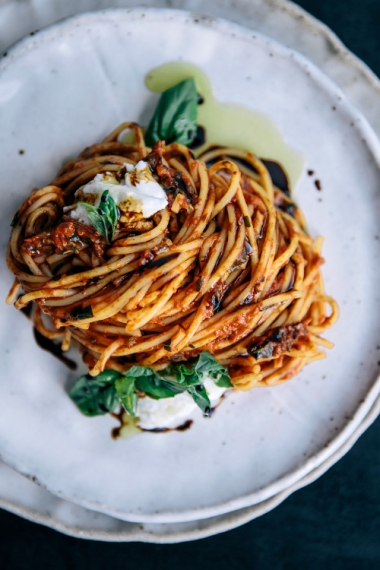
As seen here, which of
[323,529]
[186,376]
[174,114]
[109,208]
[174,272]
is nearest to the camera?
[109,208]

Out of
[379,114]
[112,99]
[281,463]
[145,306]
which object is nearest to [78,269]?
[145,306]

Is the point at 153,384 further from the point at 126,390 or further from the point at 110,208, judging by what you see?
the point at 110,208

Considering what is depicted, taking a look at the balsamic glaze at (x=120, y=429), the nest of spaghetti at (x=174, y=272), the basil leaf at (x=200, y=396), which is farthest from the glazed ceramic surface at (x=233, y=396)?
the basil leaf at (x=200, y=396)

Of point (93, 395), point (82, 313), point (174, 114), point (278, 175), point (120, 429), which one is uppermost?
point (174, 114)

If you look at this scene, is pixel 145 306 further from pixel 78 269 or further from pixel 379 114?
pixel 379 114

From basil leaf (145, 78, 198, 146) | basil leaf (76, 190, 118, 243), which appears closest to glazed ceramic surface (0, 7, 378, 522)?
basil leaf (145, 78, 198, 146)

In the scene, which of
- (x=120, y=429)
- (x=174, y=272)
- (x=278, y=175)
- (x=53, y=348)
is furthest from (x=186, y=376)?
(x=278, y=175)

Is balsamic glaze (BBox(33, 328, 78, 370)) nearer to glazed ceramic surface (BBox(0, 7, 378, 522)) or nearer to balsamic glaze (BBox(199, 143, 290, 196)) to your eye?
glazed ceramic surface (BBox(0, 7, 378, 522))

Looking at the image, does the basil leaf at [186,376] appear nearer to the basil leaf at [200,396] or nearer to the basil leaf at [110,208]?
the basil leaf at [200,396]
